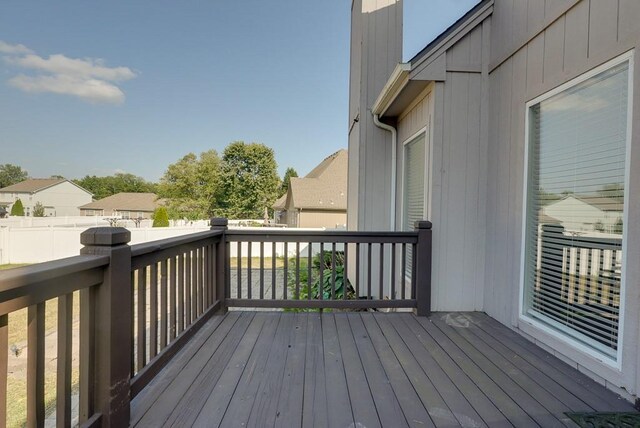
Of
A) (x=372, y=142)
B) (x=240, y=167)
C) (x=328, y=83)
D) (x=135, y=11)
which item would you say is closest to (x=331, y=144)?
(x=240, y=167)

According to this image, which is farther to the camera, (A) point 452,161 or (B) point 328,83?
(B) point 328,83

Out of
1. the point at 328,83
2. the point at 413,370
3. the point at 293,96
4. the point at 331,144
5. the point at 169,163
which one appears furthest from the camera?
the point at 331,144

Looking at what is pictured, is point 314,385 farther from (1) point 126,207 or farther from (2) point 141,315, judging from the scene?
(1) point 126,207

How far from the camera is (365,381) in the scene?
6.27 ft

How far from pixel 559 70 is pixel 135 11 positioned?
13861 millimetres

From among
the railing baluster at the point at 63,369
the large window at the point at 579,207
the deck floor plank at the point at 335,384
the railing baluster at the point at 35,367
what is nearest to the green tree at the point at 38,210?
the deck floor plank at the point at 335,384

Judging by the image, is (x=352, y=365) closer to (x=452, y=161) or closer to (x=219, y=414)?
(x=219, y=414)

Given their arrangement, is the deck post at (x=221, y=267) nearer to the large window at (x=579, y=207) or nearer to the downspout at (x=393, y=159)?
the downspout at (x=393, y=159)

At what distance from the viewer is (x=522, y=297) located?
262 cm

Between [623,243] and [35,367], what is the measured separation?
107 inches

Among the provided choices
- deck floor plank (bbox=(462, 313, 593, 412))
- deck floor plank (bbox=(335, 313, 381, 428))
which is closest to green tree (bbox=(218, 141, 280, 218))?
deck floor plank (bbox=(335, 313, 381, 428))

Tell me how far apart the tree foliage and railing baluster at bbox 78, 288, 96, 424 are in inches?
2330

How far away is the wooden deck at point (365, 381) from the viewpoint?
157 centimetres

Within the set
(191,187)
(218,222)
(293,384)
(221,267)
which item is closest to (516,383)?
(293,384)
